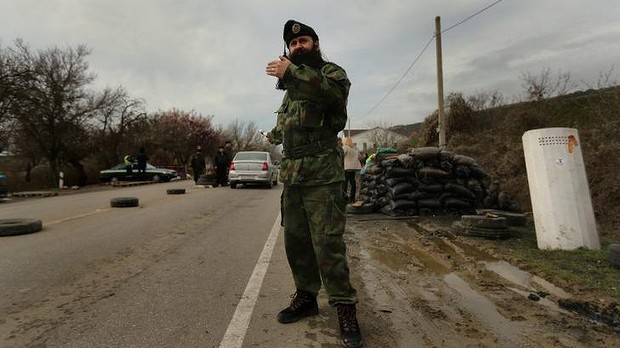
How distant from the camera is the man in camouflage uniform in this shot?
3316 mm

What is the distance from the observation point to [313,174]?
351cm

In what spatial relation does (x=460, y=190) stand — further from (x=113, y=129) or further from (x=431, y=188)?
(x=113, y=129)

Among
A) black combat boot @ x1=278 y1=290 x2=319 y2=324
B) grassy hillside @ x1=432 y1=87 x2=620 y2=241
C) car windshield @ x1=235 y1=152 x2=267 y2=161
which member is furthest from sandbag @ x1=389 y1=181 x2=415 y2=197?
car windshield @ x1=235 y1=152 x2=267 y2=161

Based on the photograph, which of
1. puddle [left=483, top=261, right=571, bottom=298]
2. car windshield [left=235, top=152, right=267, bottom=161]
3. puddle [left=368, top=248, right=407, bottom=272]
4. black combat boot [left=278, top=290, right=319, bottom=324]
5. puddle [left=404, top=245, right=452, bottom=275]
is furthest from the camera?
car windshield [left=235, top=152, right=267, bottom=161]

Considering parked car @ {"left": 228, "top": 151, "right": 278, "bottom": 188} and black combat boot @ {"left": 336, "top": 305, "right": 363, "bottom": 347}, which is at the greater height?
parked car @ {"left": 228, "top": 151, "right": 278, "bottom": 188}

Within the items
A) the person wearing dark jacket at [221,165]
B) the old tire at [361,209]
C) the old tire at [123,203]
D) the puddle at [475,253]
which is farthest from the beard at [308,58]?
the person wearing dark jacket at [221,165]

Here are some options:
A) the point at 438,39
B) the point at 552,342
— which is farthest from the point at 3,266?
the point at 438,39

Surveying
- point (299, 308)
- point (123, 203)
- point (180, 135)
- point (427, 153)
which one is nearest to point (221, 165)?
point (123, 203)

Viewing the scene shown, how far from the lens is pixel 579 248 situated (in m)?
5.91

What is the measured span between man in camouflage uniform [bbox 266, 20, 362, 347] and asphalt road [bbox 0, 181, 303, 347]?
42 cm

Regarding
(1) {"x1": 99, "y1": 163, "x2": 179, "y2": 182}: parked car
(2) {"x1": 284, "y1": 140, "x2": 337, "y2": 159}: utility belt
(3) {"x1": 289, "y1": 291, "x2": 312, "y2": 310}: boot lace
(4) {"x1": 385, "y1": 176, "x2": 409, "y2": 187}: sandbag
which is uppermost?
(1) {"x1": 99, "y1": 163, "x2": 179, "y2": 182}: parked car

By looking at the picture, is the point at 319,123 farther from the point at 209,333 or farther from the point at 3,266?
the point at 3,266

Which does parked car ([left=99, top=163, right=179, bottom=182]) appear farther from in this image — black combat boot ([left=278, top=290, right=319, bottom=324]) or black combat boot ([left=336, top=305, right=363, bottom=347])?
black combat boot ([left=336, top=305, right=363, bottom=347])

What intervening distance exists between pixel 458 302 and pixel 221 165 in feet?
56.3
